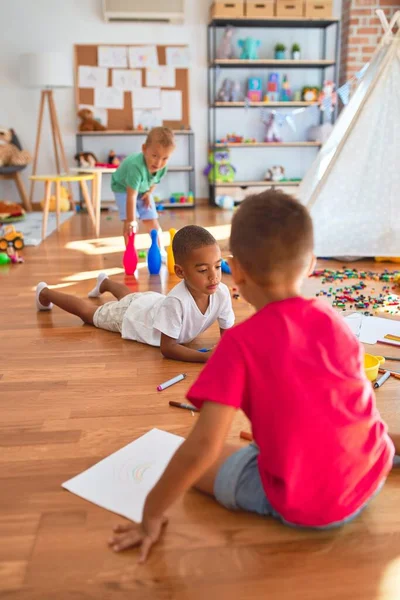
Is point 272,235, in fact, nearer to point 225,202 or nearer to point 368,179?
point 368,179

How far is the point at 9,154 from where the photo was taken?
4.81 meters

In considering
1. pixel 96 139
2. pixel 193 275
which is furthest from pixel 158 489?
pixel 96 139

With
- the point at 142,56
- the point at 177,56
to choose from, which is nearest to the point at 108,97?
the point at 142,56

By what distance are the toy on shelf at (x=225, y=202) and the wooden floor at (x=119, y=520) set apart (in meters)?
3.52

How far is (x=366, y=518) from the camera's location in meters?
0.97

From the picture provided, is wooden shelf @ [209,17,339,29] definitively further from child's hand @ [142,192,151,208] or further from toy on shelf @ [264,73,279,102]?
child's hand @ [142,192,151,208]

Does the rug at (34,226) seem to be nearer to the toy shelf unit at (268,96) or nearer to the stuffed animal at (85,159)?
the stuffed animal at (85,159)

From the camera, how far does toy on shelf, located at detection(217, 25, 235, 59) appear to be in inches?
193

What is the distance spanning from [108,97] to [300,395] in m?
4.85

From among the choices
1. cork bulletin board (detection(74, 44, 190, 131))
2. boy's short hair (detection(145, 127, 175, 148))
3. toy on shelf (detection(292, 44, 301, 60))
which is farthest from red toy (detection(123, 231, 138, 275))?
toy on shelf (detection(292, 44, 301, 60))

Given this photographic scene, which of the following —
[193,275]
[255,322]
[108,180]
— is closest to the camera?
[255,322]

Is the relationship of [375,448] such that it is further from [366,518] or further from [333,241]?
[333,241]

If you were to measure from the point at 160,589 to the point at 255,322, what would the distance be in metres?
0.40

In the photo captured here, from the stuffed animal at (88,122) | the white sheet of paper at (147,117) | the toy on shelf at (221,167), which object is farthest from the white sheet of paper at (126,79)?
the toy on shelf at (221,167)
